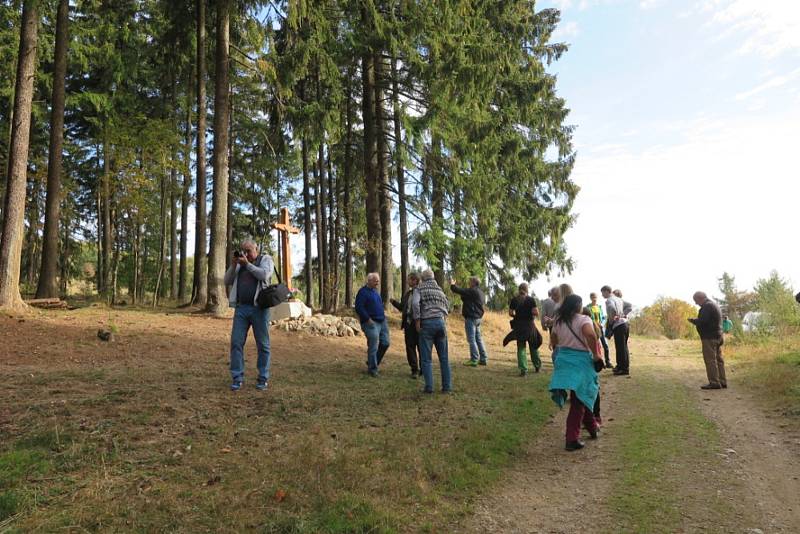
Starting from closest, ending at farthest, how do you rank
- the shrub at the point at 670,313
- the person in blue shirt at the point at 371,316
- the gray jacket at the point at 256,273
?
1. the gray jacket at the point at 256,273
2. the person in blue shirt at the point at 371,316
3. the shrub at the point at 670,313

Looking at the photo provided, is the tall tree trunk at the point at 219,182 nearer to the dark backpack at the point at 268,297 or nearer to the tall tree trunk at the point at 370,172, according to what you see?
the tall tree trunk at the point at 370,172

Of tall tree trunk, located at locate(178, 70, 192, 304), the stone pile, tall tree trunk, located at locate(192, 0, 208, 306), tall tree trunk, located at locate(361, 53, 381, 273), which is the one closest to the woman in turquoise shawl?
the stone pile

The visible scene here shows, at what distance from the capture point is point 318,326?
13562 millimetres

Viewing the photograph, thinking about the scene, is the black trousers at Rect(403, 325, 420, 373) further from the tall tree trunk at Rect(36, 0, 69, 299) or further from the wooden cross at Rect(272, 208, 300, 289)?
the tall tree trunk at Rect(36, 0, 69, 299)

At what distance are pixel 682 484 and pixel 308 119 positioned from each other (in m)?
13.3

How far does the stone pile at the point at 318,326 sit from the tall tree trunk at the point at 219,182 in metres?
1.94

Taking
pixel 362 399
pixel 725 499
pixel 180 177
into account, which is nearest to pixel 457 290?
pixel 362 399

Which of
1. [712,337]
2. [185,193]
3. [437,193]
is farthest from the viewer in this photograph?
[185,193]

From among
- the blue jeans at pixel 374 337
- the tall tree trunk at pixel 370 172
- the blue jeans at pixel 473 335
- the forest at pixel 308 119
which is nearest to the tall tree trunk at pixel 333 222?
the forest at pixel 308 119

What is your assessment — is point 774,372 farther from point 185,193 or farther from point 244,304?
point 185,193

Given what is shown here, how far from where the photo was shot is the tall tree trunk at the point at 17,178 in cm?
1098

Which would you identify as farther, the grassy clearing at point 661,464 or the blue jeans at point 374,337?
the blue jeans at point 374,337

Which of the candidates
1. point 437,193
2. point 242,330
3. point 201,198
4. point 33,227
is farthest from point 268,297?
point 33,227

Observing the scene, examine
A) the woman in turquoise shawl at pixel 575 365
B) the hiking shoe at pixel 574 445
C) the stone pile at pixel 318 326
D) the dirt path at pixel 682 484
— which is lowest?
the dirt path at pixel 682 484
